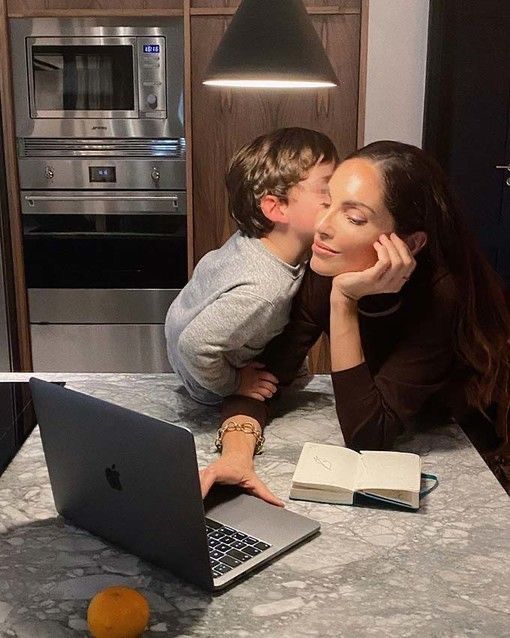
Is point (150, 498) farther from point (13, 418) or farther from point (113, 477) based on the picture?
point (13, 418)

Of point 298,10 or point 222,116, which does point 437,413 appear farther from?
point 222,116

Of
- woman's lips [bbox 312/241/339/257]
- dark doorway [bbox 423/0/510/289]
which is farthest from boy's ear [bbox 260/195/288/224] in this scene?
dark doorway [bbox 423/0/510/289]

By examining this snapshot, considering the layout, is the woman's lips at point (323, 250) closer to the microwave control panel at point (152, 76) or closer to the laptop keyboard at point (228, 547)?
the laptop keyboard at point (228, 547)

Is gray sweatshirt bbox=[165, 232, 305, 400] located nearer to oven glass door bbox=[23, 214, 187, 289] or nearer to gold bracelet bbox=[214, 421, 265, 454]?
gold bracelet bbox=[214, 421, 265, 454]

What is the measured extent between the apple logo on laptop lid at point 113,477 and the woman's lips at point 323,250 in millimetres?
536

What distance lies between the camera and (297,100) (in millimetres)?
3129

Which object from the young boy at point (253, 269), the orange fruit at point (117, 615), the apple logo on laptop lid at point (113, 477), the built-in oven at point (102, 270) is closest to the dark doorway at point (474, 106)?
the built-in oven at point (102, 270)

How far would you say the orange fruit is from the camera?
76cm

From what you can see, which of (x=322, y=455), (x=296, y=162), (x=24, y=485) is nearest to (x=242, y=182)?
(x=296, y=162)

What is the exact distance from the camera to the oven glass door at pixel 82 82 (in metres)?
3.09

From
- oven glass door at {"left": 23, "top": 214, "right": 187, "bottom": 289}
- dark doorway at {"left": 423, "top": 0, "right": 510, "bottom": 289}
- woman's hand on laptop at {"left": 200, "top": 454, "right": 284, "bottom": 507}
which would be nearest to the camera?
woman's hand on laptop at {"left": 200, "top": 454, "right": 284, "bottom": 507}

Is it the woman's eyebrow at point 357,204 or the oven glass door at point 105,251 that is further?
the oven glass door at point 105,251

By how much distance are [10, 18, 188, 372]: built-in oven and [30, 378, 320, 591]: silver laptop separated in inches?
89.1

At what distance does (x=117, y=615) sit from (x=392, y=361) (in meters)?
0.72
